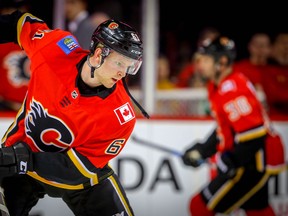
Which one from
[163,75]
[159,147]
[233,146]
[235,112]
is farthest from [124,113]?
[163,75]

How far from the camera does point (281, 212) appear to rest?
6.64 metres

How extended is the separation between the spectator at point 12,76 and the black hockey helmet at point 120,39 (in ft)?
8.69

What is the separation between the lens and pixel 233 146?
17.7 ft

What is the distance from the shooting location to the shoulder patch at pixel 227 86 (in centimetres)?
536

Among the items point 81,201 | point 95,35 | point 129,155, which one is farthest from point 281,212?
point 95,35

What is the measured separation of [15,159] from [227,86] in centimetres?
218

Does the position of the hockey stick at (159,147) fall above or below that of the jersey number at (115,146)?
below

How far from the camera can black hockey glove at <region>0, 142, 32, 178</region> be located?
3518mm

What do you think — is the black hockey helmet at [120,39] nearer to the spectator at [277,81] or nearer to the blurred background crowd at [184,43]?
the blurred background crowd at [184,43]

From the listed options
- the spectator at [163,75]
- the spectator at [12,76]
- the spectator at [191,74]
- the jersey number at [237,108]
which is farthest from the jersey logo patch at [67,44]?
the spectator at [191,74]

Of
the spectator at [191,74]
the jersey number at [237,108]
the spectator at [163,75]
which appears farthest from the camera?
the spectator at [191,74]

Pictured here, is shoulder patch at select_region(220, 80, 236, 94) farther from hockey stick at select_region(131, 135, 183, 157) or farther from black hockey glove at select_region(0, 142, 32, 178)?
black hockey glove at select_region(0, 142, 32, 178)

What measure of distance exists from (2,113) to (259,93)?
2182 millimetres

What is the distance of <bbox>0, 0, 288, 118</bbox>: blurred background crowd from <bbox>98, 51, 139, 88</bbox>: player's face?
2.26 m
